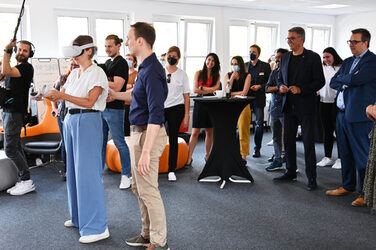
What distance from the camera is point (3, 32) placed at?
6.60m

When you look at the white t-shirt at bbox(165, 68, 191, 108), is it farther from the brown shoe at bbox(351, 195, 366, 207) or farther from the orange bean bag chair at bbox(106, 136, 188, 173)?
the brown shoe at bbox(351, 195, 366, 207)

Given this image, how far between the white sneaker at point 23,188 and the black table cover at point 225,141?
190cm

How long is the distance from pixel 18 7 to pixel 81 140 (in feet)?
15.6

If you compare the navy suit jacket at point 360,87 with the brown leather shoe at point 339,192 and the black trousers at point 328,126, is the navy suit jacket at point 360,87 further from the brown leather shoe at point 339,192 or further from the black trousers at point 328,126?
the black trousers at point 328,126

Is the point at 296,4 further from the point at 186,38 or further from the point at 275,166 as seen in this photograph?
the point at 275,166

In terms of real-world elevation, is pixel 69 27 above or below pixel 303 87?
above

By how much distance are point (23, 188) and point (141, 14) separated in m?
4.64

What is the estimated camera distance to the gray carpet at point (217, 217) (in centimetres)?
289

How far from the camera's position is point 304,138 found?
414 cm

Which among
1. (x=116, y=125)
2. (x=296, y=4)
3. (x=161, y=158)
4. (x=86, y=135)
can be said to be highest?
(x=296, y=4)

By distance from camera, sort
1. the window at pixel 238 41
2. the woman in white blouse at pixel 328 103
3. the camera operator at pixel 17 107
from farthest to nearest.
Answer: the window at pixel 238 41 → the woman in white blouse at pixel 328 103 → the camera operator at pixel 17 107

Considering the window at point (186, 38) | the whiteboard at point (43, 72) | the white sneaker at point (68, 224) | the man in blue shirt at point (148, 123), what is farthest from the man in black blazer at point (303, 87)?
the window at point (186, 38)

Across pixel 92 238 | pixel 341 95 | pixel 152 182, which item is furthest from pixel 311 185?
pixel 92 238

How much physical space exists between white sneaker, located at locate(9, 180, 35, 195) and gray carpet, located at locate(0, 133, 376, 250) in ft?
0.22
